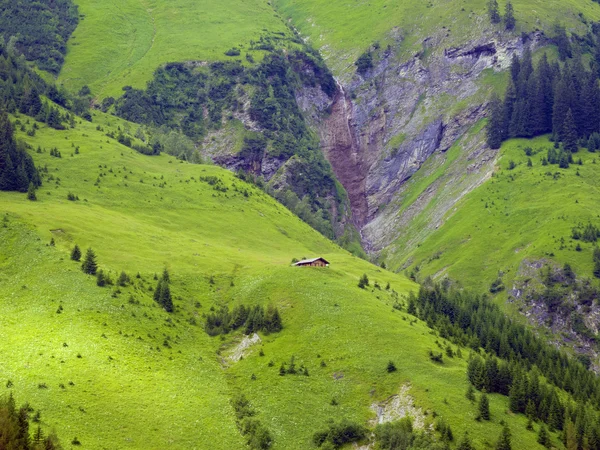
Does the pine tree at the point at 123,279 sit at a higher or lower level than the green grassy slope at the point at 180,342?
higher

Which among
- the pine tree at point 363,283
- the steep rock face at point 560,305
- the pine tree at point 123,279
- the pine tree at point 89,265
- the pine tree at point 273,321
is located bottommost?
the steep rock face at point 560,305

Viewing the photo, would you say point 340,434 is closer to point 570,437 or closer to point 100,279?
point 570,437

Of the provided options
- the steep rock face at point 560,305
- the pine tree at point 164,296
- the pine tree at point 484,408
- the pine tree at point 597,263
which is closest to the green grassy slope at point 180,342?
the pine tree at point 484,408

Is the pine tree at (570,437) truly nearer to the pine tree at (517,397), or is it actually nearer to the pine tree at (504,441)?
the pine tree at (517,397)

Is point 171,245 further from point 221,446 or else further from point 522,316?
point 522,316

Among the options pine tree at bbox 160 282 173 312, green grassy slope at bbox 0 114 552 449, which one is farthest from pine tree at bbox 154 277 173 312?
green grassy slope at bbox 0 114 552 449

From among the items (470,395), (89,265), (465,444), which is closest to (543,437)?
(470,395)

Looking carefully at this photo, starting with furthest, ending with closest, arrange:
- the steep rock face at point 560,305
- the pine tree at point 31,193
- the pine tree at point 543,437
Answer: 1. the steep rock face at point 560,305
2. the pine tree at point 31,193
3. the pine tree at point 543,437

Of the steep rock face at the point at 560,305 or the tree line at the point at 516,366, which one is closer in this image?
the tree line at the point at 516,366
